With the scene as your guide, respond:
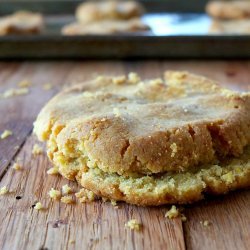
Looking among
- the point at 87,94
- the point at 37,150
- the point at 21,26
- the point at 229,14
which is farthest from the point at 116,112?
the point at 229,14

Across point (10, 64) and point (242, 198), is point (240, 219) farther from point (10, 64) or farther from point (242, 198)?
point (10, 64)

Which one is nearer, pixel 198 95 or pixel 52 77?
pixel 198 95

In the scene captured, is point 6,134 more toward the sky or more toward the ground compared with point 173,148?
more toward the ground

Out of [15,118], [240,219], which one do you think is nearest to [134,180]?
[240,219]

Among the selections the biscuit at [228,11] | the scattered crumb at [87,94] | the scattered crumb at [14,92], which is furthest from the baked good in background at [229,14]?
the scattered crumb at [87,94]

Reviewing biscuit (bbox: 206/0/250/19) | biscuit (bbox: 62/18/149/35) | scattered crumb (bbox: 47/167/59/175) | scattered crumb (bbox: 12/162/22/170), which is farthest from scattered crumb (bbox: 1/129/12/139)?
biscuit (bbox: 206/0/250/19)

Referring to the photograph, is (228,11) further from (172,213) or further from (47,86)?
(172,213)

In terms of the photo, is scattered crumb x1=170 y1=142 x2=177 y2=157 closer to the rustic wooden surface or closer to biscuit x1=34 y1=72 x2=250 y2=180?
biscuit x1=34 y1=72 x2=250 y2=180
